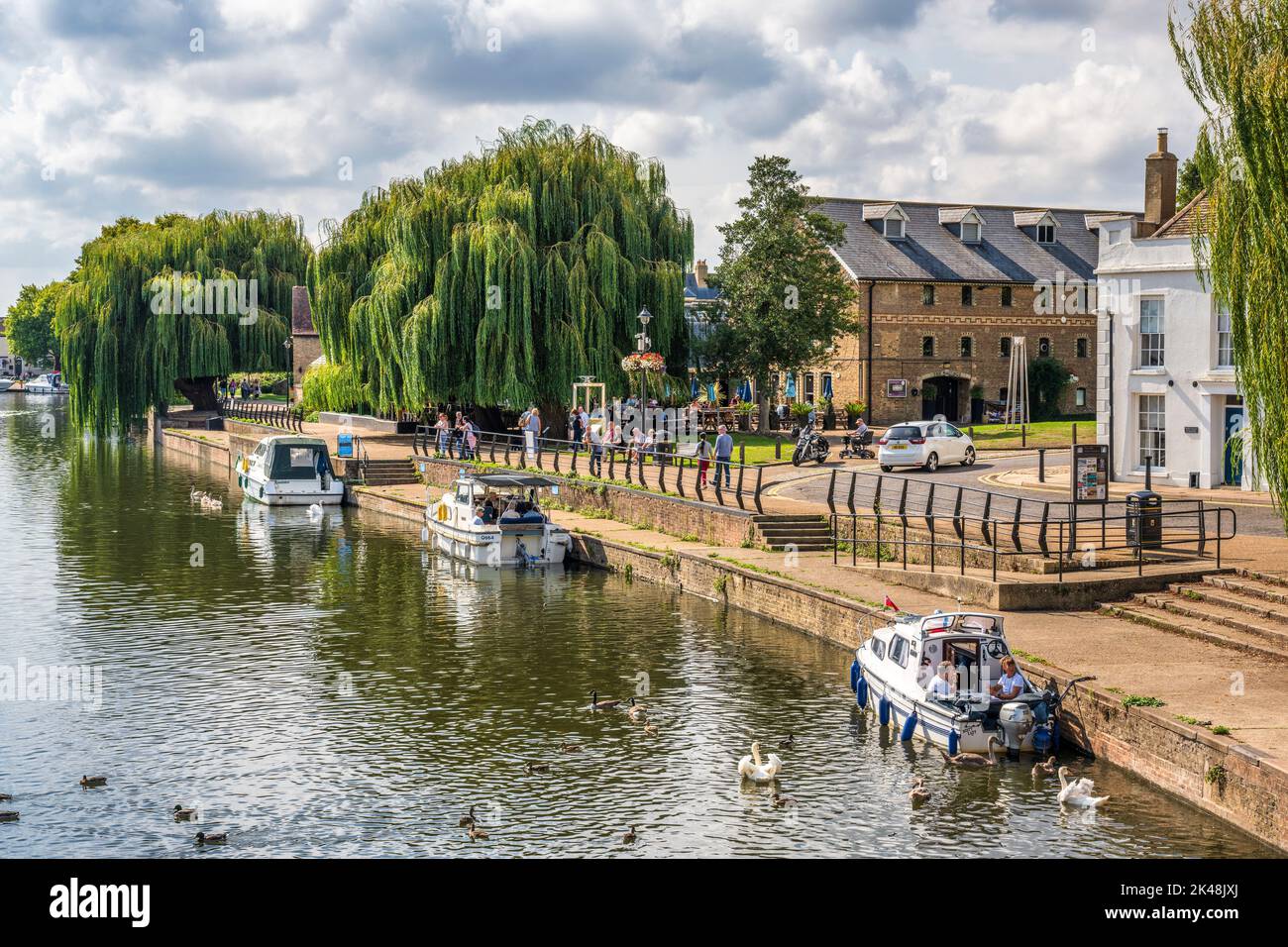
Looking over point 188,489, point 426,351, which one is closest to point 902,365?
point 426,351

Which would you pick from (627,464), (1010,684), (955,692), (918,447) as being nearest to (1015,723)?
(1010,684)

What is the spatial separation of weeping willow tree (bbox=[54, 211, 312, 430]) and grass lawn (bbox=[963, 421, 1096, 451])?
3604cm

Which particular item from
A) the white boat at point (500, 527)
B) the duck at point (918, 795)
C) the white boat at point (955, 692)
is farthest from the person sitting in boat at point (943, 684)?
the white boat at point (500, 527)

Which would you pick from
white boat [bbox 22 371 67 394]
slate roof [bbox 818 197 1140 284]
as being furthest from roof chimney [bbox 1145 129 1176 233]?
white boat [bbox 22 371 67 394]

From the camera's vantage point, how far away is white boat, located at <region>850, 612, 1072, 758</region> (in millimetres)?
18234

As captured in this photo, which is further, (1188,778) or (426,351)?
(426,351)

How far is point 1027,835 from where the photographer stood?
52.0ft

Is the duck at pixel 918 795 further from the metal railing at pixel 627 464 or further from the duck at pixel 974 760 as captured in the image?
the metal railing at pixel 627 464

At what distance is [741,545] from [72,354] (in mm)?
46619

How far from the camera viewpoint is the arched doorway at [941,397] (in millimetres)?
62781

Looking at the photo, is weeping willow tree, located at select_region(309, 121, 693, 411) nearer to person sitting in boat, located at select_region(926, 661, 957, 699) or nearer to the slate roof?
the slate roof

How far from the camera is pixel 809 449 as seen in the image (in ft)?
146
